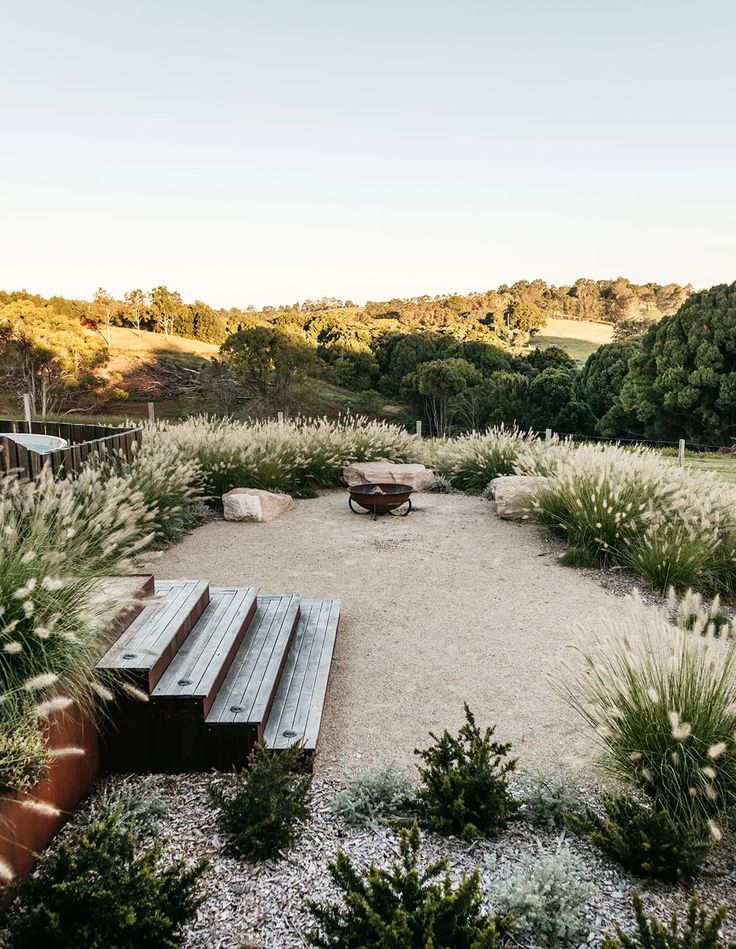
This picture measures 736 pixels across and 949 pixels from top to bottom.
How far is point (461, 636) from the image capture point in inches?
177

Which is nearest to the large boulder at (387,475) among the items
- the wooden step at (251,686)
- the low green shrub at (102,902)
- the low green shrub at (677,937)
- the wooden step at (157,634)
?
the wooden step at (251,686)

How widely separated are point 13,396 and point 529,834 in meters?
30.2

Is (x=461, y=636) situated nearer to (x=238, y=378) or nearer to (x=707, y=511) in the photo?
(x=707, y=511)

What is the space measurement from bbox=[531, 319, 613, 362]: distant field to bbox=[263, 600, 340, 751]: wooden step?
38.8 metres

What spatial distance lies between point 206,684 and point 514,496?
5.95 meters

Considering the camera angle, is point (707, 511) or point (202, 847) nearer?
point (202, 847)

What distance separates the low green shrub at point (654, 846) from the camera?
204cm

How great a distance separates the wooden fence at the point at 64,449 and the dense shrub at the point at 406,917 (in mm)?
3236

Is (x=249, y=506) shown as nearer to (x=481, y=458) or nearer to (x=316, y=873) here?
(x=481, y=458)

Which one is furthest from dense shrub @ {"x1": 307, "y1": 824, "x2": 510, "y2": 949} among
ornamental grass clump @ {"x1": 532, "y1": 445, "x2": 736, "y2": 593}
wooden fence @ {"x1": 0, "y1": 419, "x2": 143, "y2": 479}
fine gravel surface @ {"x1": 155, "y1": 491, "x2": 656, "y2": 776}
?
ornamental grass clump @ {"x1": 532, "y1": 445, "x2": 736, "y2": 593}

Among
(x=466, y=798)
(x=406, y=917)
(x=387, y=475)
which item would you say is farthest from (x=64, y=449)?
(x=406, y=917)

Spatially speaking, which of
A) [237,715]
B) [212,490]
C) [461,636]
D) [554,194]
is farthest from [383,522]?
[554,194]

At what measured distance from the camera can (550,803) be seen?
2400 millimetres

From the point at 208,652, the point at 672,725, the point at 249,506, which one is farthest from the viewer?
the point at 249,506
